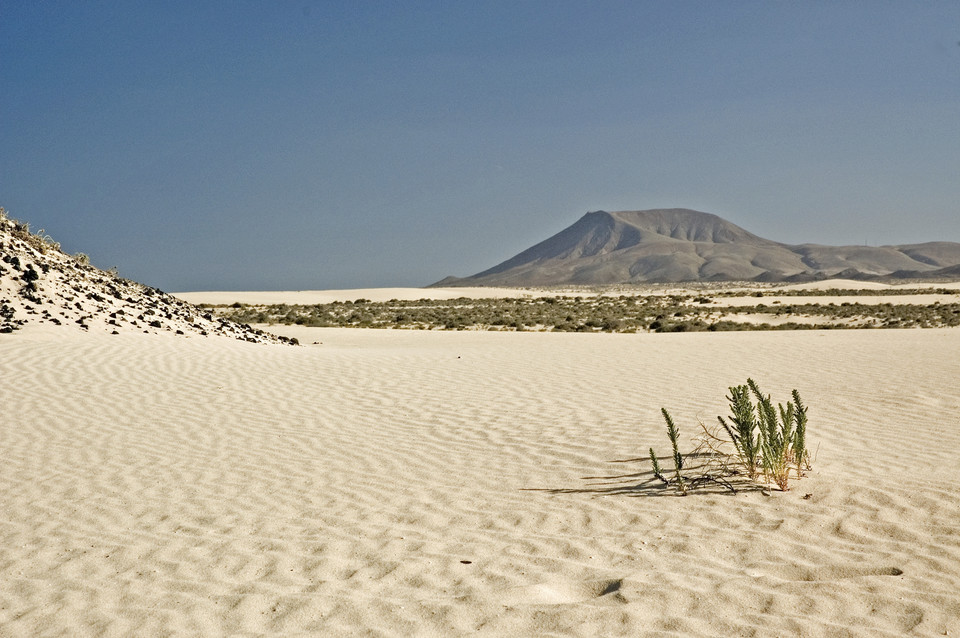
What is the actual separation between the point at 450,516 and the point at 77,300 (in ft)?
46.1

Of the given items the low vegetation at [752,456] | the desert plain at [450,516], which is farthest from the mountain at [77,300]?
the low vegetation at [752,456]

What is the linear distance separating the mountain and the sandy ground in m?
4.87

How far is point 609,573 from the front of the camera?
3.88 meters

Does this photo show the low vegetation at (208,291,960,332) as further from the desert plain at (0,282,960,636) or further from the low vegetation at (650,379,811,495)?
the low vegetation at (650,379,811,495)

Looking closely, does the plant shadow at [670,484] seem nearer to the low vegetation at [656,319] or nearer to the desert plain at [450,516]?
the desert plain at [450,516]

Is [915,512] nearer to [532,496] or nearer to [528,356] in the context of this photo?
[532,496]

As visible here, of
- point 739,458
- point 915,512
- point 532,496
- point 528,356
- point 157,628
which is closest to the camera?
point 157,628

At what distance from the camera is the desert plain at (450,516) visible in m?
3.45

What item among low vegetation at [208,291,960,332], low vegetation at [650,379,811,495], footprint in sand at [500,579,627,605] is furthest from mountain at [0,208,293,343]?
footprint in sand at [500,579,627,605]

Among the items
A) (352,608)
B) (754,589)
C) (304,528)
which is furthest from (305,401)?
(754,589)

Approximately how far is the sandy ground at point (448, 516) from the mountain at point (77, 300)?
16.0ft

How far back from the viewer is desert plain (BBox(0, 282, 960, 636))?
345 cm

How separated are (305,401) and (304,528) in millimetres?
4935

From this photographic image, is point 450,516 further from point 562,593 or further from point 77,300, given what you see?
point 77,300
